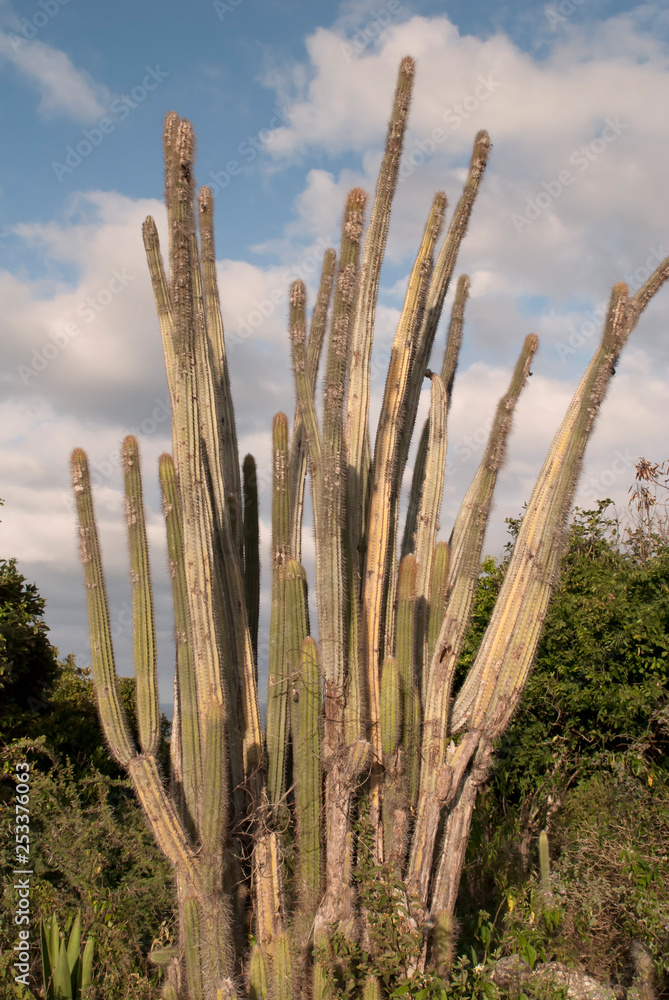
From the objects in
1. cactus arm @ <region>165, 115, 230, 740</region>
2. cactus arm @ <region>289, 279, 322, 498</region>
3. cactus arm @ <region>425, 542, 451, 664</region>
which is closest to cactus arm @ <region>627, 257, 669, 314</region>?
cactus arm @ <region>425, 542, 451, 664</region>

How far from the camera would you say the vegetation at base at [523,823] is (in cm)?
459

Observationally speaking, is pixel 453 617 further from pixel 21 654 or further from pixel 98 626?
pixel 21 654

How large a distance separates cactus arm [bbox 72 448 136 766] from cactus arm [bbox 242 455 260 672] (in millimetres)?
948

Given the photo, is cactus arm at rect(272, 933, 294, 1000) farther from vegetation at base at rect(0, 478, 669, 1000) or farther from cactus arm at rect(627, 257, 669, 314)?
cactus arm at rect(627, 257, 669, 314)

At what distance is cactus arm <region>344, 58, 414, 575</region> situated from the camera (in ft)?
15.5

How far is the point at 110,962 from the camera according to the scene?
183 inches

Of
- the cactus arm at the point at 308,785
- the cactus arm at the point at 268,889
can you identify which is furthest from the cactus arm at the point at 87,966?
the cactus arm at the point at 308,785

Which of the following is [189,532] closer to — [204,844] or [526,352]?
[204,844]

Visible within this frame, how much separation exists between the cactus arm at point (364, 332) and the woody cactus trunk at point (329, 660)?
0.01 meters

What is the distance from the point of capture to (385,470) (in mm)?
4727

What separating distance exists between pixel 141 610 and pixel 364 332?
7.41 feet

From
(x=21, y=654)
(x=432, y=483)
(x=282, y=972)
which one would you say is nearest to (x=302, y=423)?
(x=432, y=483)

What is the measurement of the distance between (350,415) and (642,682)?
5037 millimetres

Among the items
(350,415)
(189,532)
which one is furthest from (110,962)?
(350,415)
